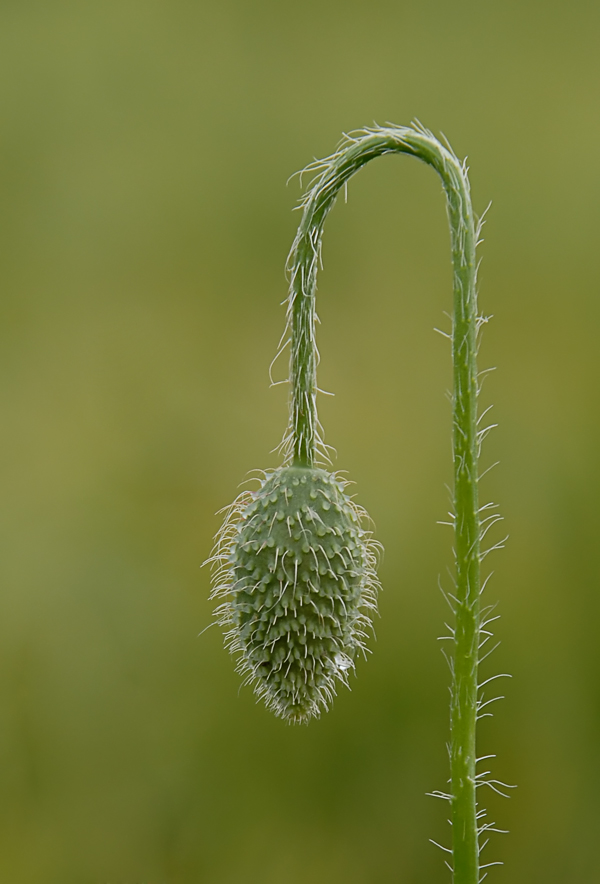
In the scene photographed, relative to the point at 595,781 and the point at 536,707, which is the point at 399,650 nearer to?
the point at 536,707

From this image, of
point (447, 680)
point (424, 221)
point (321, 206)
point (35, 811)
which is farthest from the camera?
point (424, 221)

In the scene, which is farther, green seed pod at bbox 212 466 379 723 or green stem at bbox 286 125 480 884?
green seed pod at bbox 212 466 379 723

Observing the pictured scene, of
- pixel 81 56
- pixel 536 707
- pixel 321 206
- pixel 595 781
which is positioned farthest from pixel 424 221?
pixel 321 206

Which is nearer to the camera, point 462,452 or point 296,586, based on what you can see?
point 462,452

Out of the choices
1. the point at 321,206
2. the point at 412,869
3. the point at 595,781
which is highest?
the point at 321,206

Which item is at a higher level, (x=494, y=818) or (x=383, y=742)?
(x=383, y=742)

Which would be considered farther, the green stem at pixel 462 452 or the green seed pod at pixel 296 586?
→ the green seed pod at pixel 296 586

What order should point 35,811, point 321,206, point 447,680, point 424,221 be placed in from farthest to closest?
1. point 424,221
2. point 447,680
3. point 35,811
4. point 321,206

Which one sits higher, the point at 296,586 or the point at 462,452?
the point at 462,452
